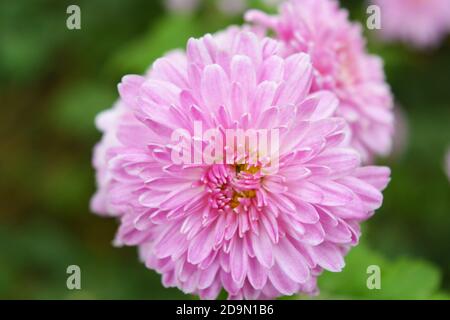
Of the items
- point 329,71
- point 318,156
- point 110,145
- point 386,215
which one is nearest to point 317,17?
point 329,71

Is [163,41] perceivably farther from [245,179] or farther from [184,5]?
[245,179]

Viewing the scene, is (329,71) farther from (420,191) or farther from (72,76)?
(72,76)

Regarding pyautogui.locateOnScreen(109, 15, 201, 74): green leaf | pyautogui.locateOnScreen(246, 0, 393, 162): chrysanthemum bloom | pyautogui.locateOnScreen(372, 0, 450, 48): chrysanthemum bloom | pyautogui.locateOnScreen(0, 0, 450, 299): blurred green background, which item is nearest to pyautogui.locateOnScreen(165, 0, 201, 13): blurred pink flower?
pyautogui.locateOnScreen(0, 0, 450, 299): blurred green background

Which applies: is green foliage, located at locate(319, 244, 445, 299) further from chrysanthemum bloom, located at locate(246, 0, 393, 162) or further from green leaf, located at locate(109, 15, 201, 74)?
green leaf, located at locate(109, 15, 201, 74)

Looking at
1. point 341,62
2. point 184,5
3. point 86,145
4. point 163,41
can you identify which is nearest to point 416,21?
point 184,5

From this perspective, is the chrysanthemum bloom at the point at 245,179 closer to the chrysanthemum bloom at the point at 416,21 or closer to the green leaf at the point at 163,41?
the green leaf at the point at 163,41

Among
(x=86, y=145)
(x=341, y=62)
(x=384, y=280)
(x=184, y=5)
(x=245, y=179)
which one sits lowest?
(x=384, y=280)

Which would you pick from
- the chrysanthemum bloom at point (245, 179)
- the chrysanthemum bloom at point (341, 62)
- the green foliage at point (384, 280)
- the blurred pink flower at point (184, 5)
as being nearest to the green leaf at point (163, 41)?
the blurred pink flower at point (184, 5)
